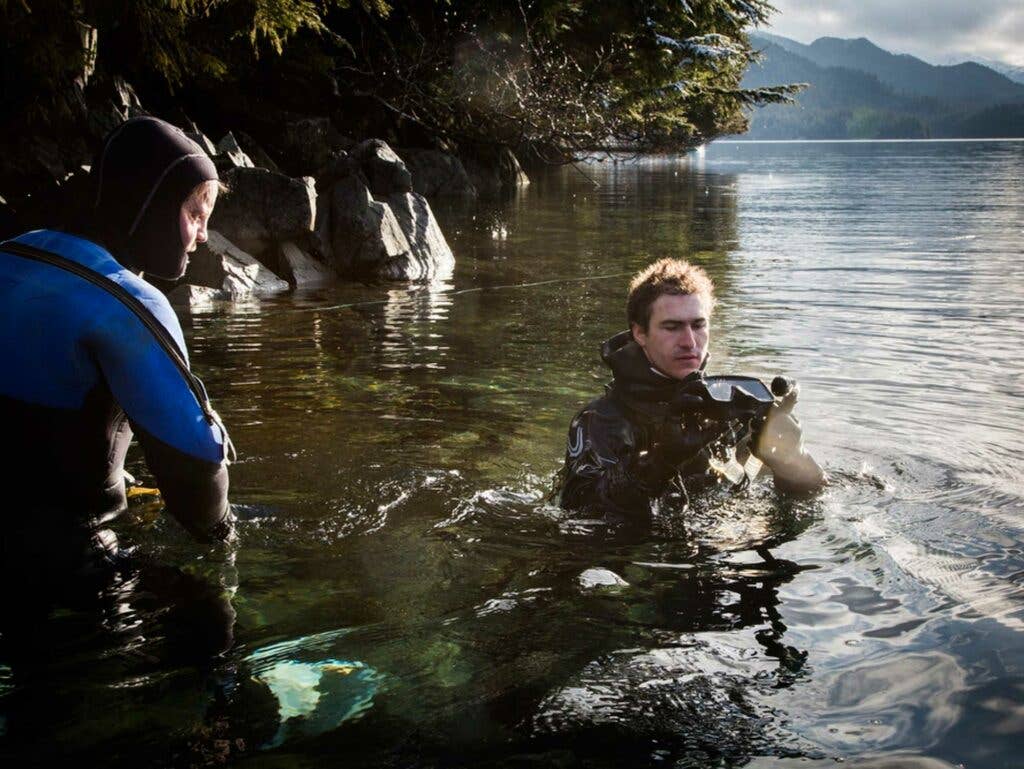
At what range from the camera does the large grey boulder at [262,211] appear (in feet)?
50.4

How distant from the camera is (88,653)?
3701 millimetres

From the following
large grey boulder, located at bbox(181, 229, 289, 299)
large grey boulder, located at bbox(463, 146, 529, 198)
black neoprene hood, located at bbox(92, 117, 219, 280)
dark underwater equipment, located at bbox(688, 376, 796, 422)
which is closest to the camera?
black neoprene hood, located at bbox(92, 117, 219, 280)

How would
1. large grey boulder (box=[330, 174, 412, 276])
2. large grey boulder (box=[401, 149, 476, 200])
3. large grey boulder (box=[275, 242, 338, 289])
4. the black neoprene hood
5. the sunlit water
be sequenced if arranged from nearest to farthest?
the sunlit water, the black neoprene hood, large grey boulder (box=[275, 242, 338, 289]), large grey boulder (box=[330, 174, 412, 276]), large grey boulder (box=[401, 149, 476, 200])

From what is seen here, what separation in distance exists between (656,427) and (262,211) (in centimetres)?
1186

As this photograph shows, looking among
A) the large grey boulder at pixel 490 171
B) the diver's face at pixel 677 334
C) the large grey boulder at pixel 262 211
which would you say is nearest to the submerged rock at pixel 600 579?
the diver's face at pixel 677 334

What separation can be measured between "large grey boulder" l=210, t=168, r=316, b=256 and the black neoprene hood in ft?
40.2

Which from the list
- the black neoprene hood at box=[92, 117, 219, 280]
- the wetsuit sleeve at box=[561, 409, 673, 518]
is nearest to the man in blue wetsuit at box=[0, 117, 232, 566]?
the black neoprene hood at box=[92, 117, 219, 280]

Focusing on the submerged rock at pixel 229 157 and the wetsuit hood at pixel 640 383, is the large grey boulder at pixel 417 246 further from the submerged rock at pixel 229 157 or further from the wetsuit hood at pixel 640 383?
the wetsuit hood at pixel 640 383

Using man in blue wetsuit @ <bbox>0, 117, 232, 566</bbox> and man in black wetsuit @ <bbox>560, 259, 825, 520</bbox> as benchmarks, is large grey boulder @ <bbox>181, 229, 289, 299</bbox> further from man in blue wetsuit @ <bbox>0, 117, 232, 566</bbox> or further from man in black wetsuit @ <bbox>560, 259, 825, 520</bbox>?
man in blue wetsuit @ <bbox>0, 117, 232, 566</bbox>

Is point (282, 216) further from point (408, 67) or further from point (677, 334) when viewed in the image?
point (677, 334)

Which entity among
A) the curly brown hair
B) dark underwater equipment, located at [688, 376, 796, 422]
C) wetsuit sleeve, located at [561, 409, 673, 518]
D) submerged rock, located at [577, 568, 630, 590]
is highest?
the curly brown hair

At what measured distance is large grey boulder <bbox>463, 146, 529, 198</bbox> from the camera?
3453cm

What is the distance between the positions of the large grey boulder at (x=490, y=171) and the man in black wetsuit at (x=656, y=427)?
28.8m

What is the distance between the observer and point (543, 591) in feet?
14.7
